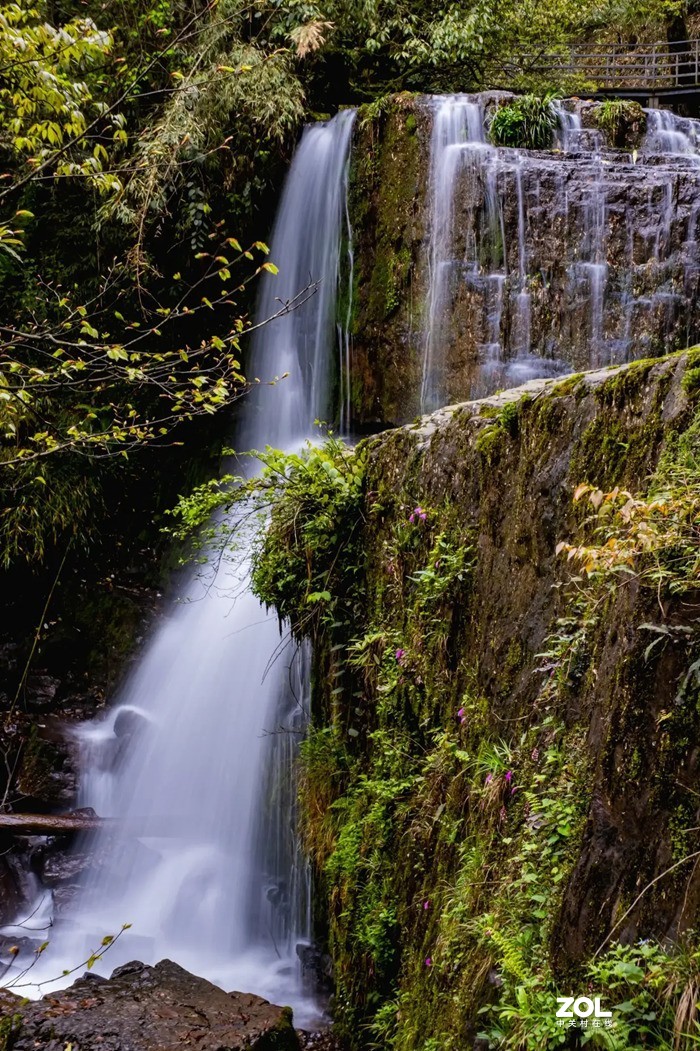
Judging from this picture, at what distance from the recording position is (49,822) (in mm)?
7020

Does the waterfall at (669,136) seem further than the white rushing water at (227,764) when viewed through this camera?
Yes

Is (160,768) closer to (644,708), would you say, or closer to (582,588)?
(582,588)

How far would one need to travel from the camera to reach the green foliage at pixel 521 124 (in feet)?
30.1

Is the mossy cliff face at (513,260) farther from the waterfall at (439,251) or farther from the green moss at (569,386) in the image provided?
the green moss at (569,386)

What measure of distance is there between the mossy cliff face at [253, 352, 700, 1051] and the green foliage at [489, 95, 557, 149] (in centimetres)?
590

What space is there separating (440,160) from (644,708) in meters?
8.14

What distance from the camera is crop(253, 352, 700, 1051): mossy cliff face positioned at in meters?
2.09

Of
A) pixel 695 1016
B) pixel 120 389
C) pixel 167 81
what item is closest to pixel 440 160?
pixel 167 81

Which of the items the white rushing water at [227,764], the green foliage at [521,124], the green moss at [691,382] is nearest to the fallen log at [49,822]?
the white rushing water at [227,764]

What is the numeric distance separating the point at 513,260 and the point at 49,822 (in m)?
7.13

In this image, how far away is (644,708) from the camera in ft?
7.05

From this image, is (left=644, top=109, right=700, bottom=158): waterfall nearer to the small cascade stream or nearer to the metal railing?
the small cascade stream

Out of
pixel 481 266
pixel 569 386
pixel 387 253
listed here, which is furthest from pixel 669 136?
pixel 569 386

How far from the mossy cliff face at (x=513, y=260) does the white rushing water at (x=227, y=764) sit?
684 mm
